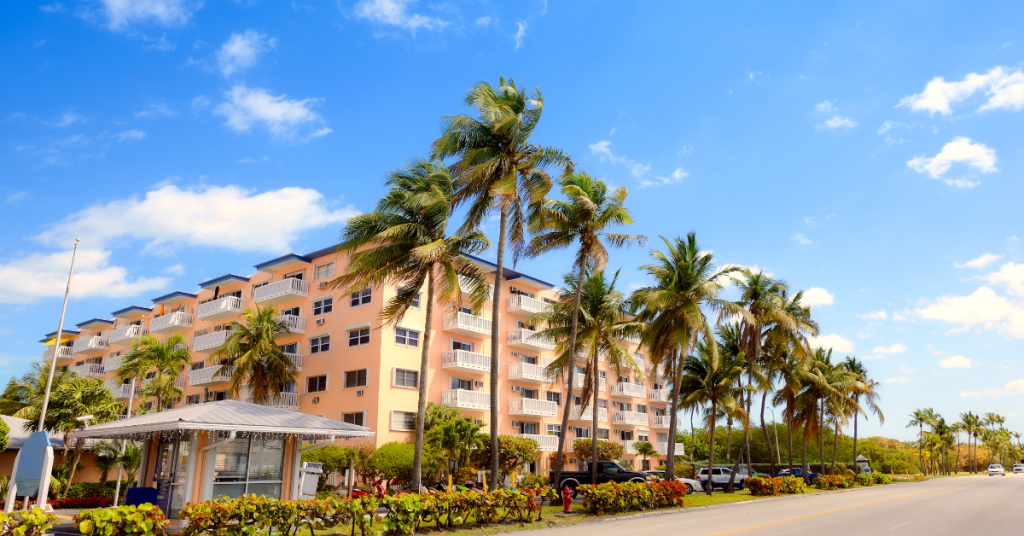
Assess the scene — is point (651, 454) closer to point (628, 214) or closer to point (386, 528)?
point (628, 214)

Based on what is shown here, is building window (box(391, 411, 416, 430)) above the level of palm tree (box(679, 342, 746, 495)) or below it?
below

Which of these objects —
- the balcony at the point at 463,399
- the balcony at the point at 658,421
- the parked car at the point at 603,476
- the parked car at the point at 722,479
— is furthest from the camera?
the balcony at the point at 658,421

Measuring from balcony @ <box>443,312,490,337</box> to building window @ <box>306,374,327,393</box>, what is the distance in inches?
291

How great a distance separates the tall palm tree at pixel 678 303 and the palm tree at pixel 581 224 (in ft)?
11.6

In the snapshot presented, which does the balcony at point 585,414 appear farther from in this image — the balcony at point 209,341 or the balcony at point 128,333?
the balcony at point 128,333

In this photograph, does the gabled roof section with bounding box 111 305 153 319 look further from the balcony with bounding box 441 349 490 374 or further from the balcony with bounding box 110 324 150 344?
the balcony with bounding box 441 349 490 374

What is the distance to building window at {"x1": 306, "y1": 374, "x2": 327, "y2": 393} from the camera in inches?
1471

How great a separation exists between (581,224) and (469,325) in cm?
1504

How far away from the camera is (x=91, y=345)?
178 feet

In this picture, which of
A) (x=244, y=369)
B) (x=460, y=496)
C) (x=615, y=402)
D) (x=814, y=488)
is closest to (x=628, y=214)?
(x=460, y=496)

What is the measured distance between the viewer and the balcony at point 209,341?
40.2 m

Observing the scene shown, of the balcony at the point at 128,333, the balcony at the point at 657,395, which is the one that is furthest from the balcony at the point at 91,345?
the balcony at the point at 657,395

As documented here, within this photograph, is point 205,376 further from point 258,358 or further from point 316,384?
point 258,358

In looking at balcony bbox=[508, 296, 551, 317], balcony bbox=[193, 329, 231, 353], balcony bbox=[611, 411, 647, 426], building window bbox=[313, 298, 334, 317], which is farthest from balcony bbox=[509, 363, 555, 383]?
balcony bbox=[193, 329, 231, 353]
